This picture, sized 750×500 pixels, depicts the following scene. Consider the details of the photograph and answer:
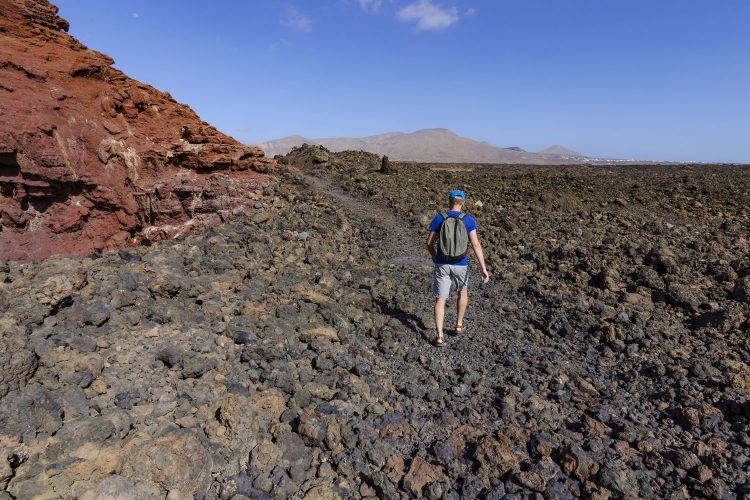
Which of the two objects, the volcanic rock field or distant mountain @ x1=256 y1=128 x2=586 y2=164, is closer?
the volcanic rock field

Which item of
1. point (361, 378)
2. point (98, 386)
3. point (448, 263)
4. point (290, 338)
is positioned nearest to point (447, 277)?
point (448, 263)

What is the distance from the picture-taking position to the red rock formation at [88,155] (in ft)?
20.5

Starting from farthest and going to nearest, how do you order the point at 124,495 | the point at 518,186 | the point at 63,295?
1. the point at 518,186
2. the point at 63,295
3. the point at 124,495

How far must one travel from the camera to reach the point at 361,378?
13.2ft

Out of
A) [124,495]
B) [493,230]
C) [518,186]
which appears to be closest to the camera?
[124,495]

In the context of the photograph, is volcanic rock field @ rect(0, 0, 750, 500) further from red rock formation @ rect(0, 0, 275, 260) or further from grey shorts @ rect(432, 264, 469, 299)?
grey shorts @ rect(432, 264, 469, 299)

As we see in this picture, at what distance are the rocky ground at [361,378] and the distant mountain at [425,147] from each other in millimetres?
92638

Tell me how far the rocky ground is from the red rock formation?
1286 millimetres

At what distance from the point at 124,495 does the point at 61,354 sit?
5.06ft

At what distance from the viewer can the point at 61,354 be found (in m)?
3.34

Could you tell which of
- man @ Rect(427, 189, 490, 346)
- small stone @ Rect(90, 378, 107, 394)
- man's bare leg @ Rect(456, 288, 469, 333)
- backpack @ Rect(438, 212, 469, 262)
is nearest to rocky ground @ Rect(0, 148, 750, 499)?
small stone @ Rect(90, 378, 107, 394)

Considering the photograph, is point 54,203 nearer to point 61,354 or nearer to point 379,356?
point 61,354

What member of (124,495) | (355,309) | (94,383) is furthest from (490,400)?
(94,383)

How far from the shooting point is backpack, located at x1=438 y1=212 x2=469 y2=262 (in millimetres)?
4809
